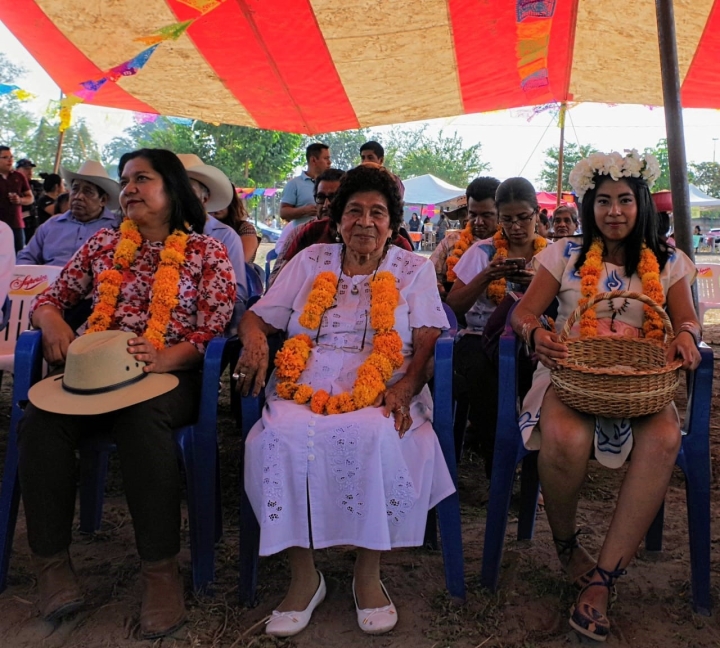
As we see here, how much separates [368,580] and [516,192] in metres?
2.09

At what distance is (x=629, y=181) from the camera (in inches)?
104

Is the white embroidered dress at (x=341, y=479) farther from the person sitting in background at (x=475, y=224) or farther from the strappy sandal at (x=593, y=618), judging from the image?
the person sitting in background at (x=475, y=224)

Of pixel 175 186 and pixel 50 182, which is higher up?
pixel 50 182

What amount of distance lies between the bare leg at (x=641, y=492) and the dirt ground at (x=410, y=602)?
0.77ft

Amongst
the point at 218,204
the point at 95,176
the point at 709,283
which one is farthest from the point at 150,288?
the point at 709,283

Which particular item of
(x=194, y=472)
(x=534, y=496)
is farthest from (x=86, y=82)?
(x=534, y=496)

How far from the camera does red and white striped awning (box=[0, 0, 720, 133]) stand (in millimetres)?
5148

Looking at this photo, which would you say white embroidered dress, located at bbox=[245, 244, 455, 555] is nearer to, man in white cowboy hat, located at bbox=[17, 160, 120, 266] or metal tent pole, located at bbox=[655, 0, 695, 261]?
man in white cowboy hat, located at bbox=[17, 160, 120, 266]

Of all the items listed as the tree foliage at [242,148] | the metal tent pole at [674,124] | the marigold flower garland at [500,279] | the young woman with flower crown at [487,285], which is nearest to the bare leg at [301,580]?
the young woman with flower crown at [487,285]

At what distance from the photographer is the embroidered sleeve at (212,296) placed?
8.55 feet

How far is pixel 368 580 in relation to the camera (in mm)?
2197

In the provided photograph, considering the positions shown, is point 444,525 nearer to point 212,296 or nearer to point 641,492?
point 641,492

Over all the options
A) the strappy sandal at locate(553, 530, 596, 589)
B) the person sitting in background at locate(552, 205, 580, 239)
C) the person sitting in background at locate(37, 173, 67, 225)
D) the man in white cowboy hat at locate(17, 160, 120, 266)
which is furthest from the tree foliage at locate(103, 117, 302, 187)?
the strappy sandal at locate(553, 530, 596, 589)

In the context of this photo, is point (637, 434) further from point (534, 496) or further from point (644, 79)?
point (644, 79)
